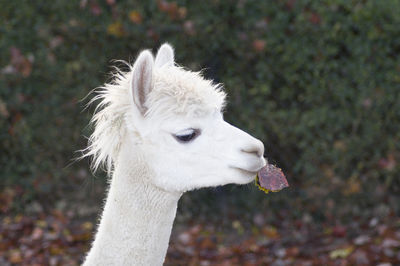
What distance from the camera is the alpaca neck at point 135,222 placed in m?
2.71

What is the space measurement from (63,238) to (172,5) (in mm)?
2390

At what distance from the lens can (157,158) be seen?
272cm

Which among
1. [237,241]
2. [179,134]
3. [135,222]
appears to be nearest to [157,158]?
[179,134]

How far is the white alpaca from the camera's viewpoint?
8.83 ft

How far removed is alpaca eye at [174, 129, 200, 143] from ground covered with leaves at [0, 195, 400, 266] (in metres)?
2.73

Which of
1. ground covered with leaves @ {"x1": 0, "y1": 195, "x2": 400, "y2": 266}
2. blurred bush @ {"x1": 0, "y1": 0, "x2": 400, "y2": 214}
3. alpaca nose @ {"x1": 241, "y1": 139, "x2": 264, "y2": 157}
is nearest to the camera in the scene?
alpaca nose @ {"x1": 241, "y1": 139, "x2": 264, "y2": 157}

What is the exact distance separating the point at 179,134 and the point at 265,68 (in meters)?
3.34

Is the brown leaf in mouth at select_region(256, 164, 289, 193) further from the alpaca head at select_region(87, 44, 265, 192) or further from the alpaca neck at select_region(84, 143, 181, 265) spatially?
the alpaca neck at select_region(84, 143, 181, 265)

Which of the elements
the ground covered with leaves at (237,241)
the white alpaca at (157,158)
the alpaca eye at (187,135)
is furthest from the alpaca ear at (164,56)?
the ground covered with leaves at (237,241)

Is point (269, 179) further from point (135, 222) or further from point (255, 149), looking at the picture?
point (135, 222)

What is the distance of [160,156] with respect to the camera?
2.72 meters

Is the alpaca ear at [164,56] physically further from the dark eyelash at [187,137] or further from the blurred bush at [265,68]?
the blurred bush at [265,68]

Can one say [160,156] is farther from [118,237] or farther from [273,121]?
[273,121]

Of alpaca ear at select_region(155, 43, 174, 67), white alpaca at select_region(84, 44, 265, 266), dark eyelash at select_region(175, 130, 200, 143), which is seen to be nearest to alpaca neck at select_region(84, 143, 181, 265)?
white alpaca at select_region(84, 44, 265, 266)
